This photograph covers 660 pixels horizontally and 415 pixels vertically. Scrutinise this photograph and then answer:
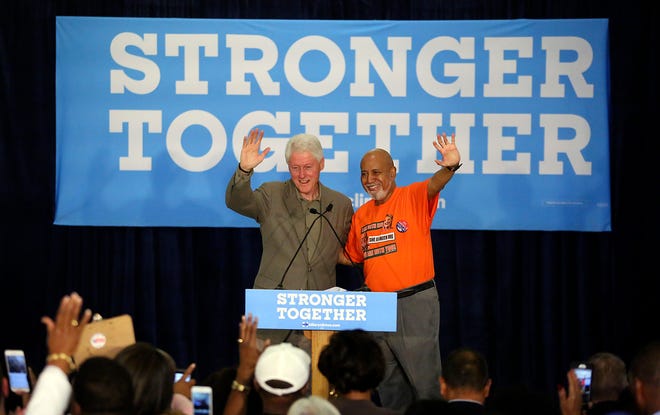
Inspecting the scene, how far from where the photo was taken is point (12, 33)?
603 cm

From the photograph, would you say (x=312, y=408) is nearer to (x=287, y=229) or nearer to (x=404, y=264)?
(x=404, y=264)

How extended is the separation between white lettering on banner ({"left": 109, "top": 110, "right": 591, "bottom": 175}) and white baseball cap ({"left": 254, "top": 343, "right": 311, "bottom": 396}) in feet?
9.45

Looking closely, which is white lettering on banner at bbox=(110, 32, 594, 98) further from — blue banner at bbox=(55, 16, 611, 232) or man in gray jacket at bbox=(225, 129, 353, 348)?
man in gray jacket at bbox=(225, 129, 353, 348)

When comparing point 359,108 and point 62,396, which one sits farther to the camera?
point 359,108

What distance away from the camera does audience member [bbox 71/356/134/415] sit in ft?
7.77

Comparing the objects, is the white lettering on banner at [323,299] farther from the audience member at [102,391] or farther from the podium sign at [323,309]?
the audience member at [102,391]

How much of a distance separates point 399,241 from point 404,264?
123mm

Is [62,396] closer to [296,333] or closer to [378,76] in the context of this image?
[296,333]

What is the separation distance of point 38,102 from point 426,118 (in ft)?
8.94

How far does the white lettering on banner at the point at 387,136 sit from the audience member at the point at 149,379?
3.12m

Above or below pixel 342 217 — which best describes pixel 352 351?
below

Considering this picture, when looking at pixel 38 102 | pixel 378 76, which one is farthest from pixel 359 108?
pixel 38 102

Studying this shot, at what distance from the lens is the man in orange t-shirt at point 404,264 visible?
4328mm

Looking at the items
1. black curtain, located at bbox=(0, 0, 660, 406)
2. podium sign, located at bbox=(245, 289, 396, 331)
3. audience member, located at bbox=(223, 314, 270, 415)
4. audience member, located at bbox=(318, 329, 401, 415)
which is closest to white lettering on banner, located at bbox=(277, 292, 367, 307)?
podium sign, located at bbox=(245, 289, 396, 331)
